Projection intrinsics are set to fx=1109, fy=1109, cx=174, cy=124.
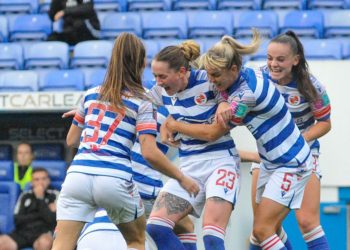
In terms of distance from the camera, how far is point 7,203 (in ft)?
38.5

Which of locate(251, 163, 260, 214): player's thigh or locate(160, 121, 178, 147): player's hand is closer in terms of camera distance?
locate(160, 121, 178, 147): player's hand

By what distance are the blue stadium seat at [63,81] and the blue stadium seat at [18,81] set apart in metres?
0.09

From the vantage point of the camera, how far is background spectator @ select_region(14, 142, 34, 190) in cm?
1163

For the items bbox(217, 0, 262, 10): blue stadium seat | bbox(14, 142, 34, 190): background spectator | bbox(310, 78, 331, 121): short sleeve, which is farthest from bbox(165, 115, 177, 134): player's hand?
bbox(217, 0, 262, 10): blue stadium seat

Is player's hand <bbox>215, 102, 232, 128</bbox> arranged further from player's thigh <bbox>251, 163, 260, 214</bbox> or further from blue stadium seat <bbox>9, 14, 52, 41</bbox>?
blue stadium seat <bbox>9, 14, 52, 41</bbox>

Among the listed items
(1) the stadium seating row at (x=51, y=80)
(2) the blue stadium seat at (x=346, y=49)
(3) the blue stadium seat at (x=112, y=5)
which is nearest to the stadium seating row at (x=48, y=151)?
(1) the stadium seating row at (x=51, y=80)

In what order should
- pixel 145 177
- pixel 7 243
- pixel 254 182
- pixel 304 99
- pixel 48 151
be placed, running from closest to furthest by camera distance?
1. pixel 304 99
2. pixel 254 182
3. pixel 145 177
4. pixel 7 243
5. pixel 48 151

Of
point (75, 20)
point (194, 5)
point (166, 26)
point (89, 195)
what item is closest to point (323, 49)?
point (166, 26)

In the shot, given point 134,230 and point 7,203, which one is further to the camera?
point 7,203

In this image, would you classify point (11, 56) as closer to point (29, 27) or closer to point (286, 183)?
point (29, 27)

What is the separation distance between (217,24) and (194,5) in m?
Result: 0.80

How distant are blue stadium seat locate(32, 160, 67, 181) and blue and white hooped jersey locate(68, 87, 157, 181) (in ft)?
16.0

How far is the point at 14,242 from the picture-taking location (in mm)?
11023

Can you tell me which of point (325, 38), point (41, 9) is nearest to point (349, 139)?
point (325, 38)
